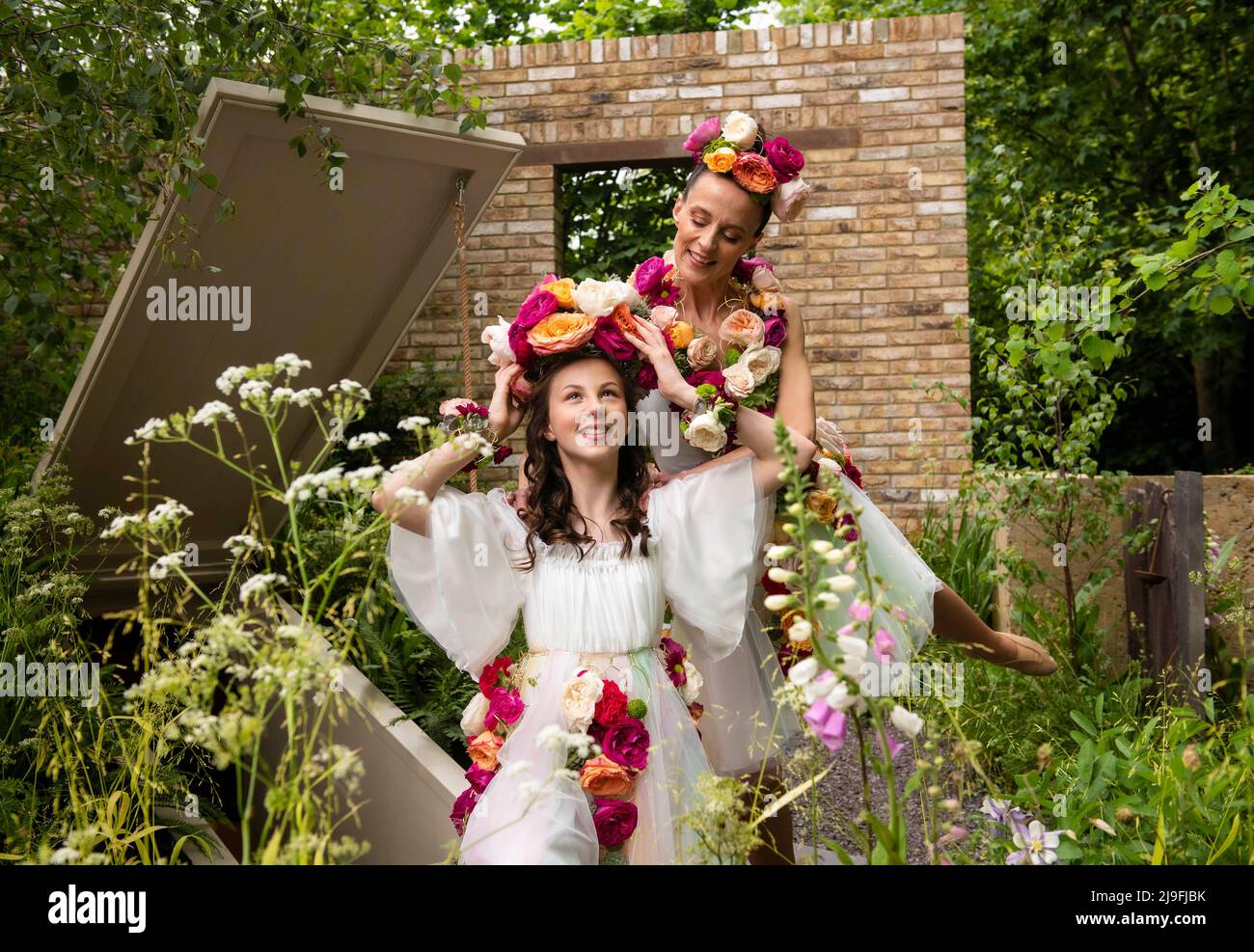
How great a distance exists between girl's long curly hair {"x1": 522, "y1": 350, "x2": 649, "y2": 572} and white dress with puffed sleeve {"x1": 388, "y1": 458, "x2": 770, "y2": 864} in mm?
23

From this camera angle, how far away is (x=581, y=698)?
2.01 m

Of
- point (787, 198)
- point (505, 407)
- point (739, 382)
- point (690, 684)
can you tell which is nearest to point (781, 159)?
point (787, 198)

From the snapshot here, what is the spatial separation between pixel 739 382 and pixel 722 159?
0.59 metres

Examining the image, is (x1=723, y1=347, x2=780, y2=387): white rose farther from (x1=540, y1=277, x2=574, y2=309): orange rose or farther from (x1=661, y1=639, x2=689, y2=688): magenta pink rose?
(x1=661, y1=639, x2=689, y2=688): magenta pink rose

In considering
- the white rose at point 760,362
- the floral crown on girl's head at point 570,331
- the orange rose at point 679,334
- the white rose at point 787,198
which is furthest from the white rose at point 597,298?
the white rose at point 787,198

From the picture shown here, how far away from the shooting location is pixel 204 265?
9.96 feet

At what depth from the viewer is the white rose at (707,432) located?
2268mm

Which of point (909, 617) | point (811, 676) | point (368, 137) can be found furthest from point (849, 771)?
point (811, 676)

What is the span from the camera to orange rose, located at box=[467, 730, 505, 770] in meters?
2.11

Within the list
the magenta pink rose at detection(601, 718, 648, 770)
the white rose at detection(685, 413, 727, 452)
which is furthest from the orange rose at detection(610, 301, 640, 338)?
the magenta pink rose at detection(601, 718, 648, 770)

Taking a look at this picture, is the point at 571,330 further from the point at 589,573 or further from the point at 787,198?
the point at 787,198

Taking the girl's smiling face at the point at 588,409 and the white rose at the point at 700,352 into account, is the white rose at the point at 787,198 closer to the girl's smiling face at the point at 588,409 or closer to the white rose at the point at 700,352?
the white rose at the point at 700,352
